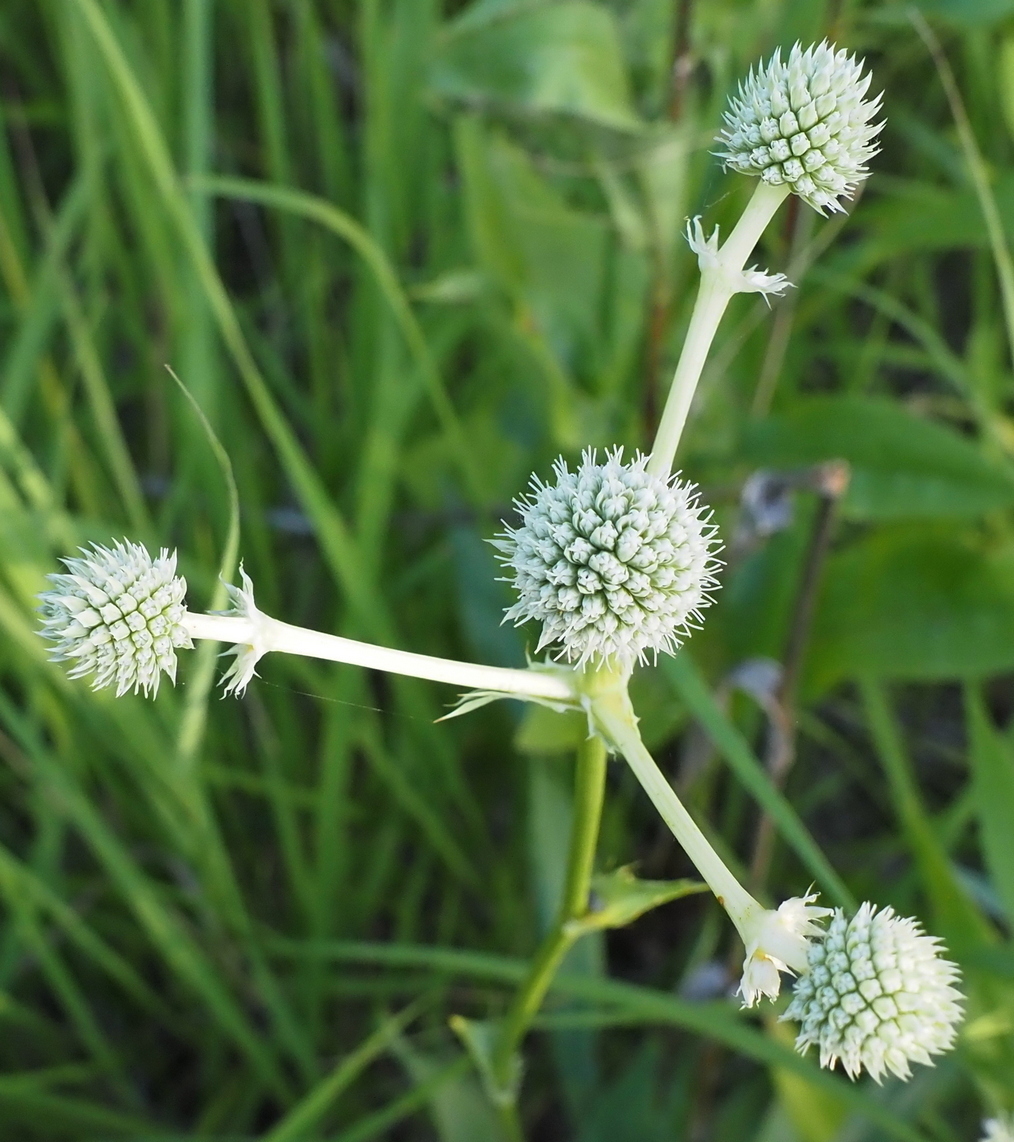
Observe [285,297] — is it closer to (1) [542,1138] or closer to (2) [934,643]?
Result: (2) [934,643]

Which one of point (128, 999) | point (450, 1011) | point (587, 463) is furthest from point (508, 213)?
point (128, 999)

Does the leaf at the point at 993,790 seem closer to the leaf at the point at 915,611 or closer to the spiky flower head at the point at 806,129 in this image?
the leaf at the point at 915,611

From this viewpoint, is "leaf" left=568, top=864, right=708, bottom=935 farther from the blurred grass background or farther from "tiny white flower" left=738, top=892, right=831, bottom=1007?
the blurred grass background

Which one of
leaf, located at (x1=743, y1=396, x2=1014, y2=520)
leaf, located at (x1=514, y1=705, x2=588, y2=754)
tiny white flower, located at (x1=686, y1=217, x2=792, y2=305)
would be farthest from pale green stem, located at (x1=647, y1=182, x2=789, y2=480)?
leaf, located at (x1=743, y1=396, x2=1014, y2=520)

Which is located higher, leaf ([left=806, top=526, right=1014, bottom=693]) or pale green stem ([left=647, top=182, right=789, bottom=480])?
leaf ([left=806, top=526, right=1014, bottom=693])

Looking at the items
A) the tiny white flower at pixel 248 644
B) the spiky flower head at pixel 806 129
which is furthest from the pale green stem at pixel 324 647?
the spiky flower head at pixel 806 129

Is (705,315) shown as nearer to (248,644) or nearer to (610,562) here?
(610,562)
